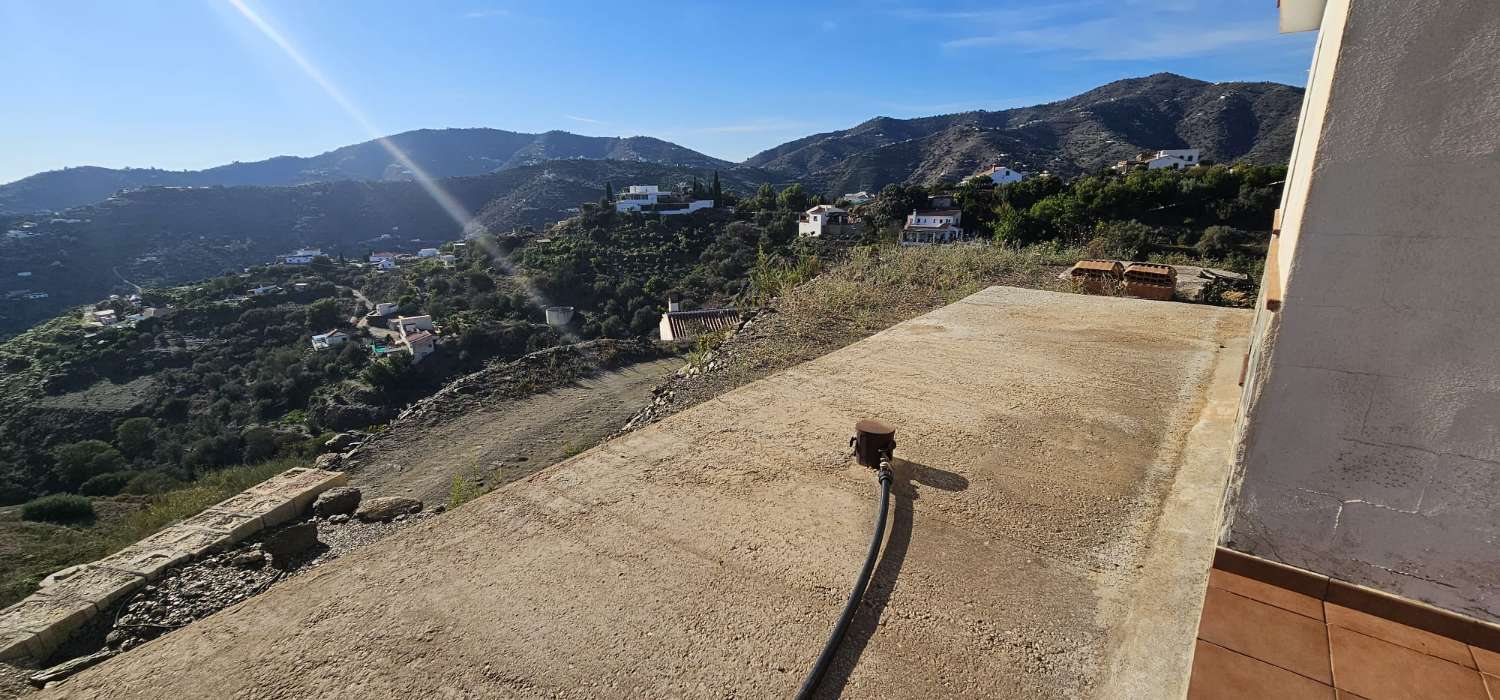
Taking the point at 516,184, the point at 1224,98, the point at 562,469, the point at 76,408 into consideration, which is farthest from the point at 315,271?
the point at 1224,98

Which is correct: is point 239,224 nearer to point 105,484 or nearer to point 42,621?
point 105,484

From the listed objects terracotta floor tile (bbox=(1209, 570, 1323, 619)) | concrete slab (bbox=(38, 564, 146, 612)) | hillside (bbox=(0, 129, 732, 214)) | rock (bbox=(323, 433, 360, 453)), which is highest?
hillside (bbox=(0, 129, 732, 214))

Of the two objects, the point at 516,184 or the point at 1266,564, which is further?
the point at 516,184

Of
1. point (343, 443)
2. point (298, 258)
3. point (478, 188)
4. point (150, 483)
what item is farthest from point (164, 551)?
point (478, 188)

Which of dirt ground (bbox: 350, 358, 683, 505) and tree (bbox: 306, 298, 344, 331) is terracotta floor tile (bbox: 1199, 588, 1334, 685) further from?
tree (bbox: 306, 298, 344, 331)

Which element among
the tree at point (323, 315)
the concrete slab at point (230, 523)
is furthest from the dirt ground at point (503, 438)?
the tree at point (323, 315)

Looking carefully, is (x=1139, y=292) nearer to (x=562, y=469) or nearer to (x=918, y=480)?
(x=918, y=480)

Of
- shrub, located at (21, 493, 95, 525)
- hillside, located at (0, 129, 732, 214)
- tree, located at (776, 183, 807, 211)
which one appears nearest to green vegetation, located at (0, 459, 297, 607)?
shrub, located at (21, 493, 95, 525)
